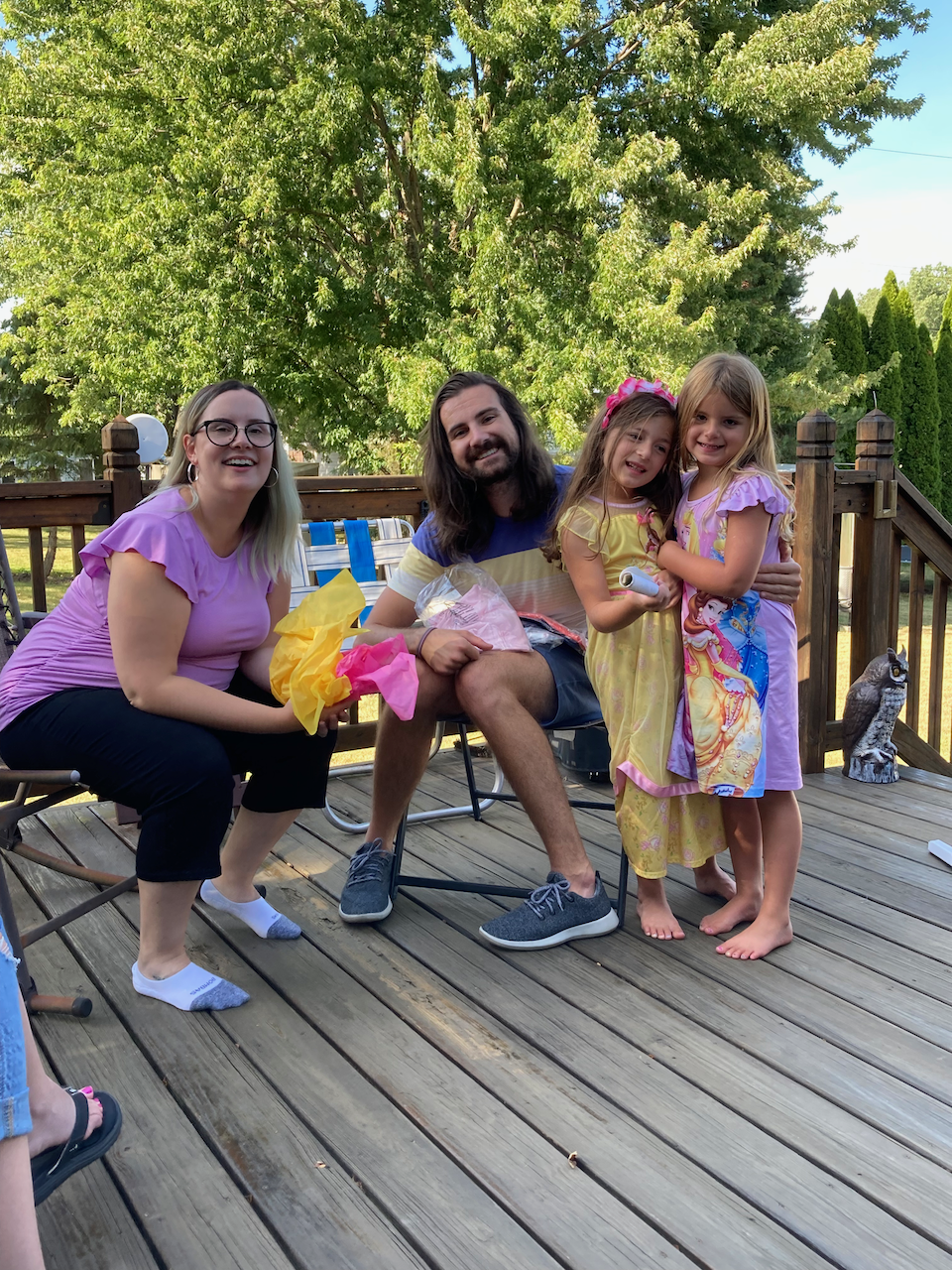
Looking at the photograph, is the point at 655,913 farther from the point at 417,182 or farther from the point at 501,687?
the point at 417,182

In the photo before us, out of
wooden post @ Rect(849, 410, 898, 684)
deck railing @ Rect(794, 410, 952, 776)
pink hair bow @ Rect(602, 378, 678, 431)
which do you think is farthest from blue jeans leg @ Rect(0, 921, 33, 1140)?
wooden post @ Rect(849, 410, 898, 684)

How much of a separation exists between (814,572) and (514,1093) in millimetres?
2470

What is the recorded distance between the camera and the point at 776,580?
2295 millimetres

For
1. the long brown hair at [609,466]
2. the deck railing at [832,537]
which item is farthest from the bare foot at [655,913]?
the deck railing at [832,537]

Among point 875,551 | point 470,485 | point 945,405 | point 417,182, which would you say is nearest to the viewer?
point 470,485

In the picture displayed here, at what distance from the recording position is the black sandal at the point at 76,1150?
1387mm

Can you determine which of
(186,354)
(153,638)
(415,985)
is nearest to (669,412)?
(153,638)

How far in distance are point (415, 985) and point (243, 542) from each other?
1.02m

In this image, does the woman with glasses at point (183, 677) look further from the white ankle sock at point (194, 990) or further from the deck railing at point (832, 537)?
the deck railing at point (832, 537)

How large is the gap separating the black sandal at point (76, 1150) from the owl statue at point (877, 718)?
2937 mm

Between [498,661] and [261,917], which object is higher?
[498,661]

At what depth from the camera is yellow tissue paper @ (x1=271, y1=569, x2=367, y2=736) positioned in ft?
6.60

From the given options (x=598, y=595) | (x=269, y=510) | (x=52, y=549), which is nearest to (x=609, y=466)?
(x=598, y=595)

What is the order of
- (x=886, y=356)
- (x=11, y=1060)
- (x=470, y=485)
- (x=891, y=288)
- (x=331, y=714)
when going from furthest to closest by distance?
(x=886, y=356)
(x=891, y=288)
(x=470, y=485)
(x=331, y=714)
(x=11, y=1060)
